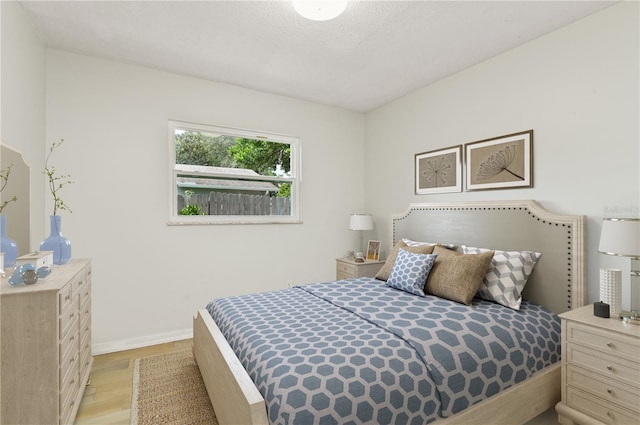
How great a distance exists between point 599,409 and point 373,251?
2.53m

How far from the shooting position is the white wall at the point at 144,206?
2920 mm

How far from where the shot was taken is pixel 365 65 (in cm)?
309

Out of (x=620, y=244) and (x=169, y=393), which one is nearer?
(x=620, y=244)

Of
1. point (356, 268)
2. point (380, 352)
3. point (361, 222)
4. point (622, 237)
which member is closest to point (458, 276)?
point (622, 237)

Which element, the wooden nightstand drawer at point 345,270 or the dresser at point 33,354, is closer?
the dresser at point 33,354

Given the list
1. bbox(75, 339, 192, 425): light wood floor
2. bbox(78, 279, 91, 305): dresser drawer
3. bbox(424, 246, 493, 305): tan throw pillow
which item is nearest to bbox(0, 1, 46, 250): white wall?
bbox(78, 279, 91, 305): dresser drawer

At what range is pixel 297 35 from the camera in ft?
8.38

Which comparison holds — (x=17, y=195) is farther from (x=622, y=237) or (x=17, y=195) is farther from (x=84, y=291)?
(x=622, y=237)

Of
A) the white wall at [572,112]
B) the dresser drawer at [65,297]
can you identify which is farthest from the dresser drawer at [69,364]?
the white wall at [572,112]

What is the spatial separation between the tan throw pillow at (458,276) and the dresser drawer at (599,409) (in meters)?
0.73

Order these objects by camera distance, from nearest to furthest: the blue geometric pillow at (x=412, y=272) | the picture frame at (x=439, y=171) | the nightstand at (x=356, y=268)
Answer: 1. the blue geometric pillow at (x=412, y=272)
2. the picture frame at (x=439, y=171)
3. the nightstand at (x=356, y=268)

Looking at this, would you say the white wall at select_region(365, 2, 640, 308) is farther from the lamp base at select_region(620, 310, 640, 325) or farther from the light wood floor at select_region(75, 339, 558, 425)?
the light wood floor at select_region(75, 339, 558, 425)

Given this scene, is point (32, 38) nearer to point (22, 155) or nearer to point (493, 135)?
point (22, 155)

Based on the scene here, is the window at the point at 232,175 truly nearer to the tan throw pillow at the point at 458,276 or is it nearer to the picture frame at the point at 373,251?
the picture frame at the point at 373,251
